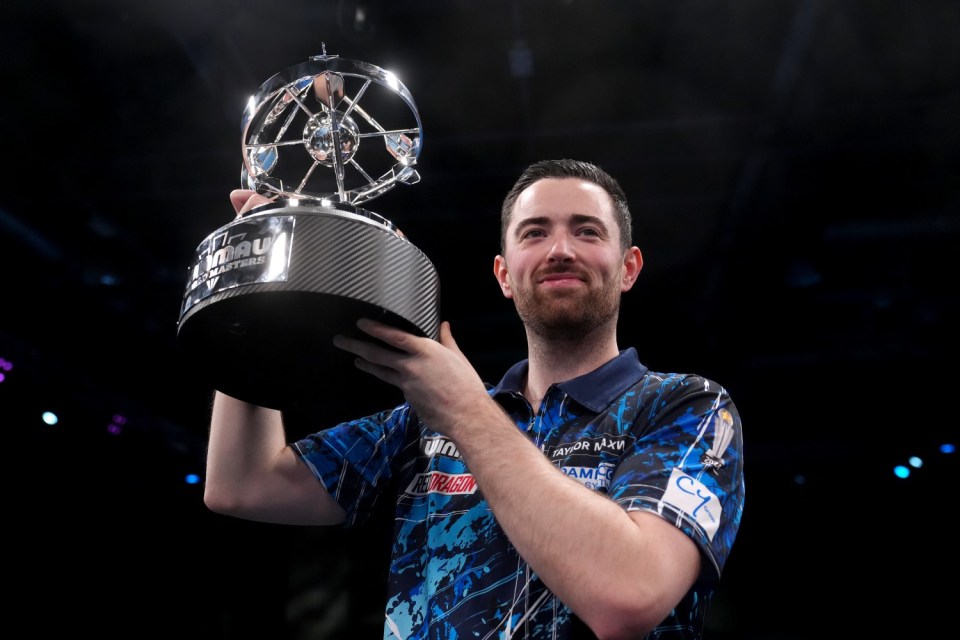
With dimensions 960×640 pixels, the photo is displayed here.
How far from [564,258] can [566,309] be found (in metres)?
0.10

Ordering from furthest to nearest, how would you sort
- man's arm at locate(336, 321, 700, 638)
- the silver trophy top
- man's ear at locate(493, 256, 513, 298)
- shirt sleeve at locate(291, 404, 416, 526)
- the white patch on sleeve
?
1. man's ear at locate(493, 256, 513, 298)
2. shirt sleeve at locate(291, 404, 416, 526)
3. the silver trophy top
4. the white patch on sleeve
5. man's arm at locate(336, 321, 700, 638)

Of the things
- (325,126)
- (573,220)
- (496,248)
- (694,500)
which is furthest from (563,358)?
(496,248)

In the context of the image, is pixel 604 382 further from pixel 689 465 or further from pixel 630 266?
pixel 630 266

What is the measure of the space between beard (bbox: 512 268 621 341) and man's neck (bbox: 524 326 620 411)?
0.7 inches

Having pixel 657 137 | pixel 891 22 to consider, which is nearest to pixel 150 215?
pixel 657 137

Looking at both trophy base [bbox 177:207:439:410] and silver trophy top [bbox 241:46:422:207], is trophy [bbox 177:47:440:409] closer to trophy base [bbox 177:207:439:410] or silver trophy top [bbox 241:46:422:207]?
trophy base [bbox 177:207:439:410]

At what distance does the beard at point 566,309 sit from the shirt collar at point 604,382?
0.09 metres

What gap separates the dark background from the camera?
350 cm

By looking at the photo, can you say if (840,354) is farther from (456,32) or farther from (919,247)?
(456,32)

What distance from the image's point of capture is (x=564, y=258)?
1.55 m

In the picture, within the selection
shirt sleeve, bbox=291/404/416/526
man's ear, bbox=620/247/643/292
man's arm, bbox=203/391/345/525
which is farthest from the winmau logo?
man's ear, bbox=620/247/643/292

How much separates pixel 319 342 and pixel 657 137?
3.31m

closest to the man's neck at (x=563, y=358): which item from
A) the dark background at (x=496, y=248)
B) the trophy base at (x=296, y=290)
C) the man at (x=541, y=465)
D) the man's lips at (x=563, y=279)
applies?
the man at (x=541, y=465)

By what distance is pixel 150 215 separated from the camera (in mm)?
4641
